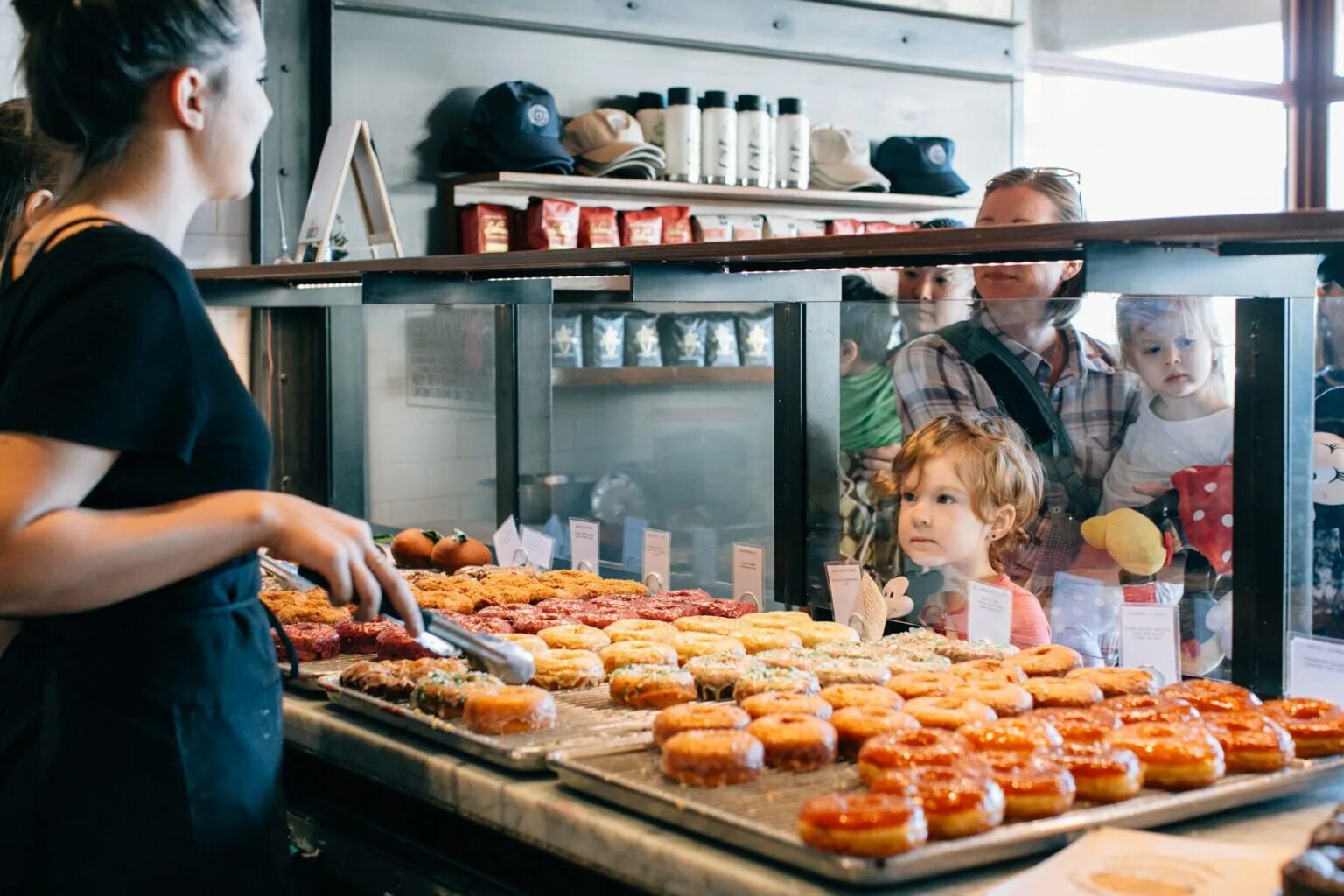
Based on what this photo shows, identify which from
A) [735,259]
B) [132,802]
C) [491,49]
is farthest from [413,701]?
[491,49]

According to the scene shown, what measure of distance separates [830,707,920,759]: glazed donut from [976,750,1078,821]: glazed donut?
19 centimetres

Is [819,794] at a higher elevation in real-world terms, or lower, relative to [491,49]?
lower

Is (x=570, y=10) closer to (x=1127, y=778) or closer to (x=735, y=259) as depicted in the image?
(x=735, y=259)

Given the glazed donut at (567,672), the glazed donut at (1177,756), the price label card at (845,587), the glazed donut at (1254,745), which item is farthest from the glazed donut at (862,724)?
the price label card at (845,587)

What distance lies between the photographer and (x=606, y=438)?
5496 mm

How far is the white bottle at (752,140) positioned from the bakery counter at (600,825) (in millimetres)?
3557

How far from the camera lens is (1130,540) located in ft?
6.78

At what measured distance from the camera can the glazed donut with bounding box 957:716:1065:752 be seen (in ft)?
5.33

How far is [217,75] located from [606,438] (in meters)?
3.99

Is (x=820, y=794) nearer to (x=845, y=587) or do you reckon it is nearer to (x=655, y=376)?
(x=845, y=587)

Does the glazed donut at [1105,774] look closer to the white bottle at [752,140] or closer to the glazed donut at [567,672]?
the glazed donut at [567,672]

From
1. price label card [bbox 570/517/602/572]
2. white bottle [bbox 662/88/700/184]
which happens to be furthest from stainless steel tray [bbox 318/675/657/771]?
white bottle [bbox 662/88/700/184]

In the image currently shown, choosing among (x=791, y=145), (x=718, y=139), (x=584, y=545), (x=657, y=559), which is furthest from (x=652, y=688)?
(x=791, y=145)

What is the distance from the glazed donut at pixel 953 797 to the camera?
1397 mm
